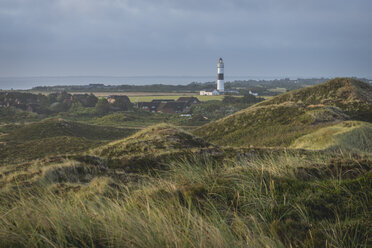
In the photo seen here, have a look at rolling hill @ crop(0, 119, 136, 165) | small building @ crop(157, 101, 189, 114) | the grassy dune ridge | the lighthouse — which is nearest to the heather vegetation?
the grassy dune ridge

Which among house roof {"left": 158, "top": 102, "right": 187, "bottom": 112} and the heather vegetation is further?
house roof {"left": 158, "top": 102, "right": 187, "bottom": 112}

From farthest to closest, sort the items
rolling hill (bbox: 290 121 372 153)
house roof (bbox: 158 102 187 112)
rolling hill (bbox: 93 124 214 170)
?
1. house roof (bbox: 158 102 187 112)
2. rolling hill (bbox: 290 121 372 153)
3. rolling hill (bbox: 93 124 214 170)

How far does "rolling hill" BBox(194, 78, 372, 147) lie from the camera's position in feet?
81.7

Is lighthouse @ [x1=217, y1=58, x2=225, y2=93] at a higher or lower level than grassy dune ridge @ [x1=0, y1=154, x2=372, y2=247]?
higher

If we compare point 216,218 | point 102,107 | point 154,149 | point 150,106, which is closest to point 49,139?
point 154,149

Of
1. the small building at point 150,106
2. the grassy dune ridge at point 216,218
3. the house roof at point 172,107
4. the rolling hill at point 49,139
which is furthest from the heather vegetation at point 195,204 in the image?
the small building at point 150,106

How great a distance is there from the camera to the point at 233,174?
5.58 meters

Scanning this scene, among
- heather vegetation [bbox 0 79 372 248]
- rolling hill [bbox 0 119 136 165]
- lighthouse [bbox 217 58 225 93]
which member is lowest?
rolling hill [bbox 0 119 136 165]

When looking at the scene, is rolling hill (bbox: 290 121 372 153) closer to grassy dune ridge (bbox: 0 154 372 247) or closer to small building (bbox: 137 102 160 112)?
grassy dune ridge (bbox: 0 154 372 247)

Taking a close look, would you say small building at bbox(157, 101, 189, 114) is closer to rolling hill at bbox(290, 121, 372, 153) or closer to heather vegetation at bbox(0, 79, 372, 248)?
rolling hill at bbox(290, 121, 372, 153)

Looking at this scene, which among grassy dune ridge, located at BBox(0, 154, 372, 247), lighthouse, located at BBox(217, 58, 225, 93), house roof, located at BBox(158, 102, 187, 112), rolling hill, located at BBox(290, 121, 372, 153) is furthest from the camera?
lighthouse, located at BBox(217, 58, 225, 93)

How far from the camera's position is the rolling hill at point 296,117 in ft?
81.7

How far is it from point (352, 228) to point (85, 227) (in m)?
3.15

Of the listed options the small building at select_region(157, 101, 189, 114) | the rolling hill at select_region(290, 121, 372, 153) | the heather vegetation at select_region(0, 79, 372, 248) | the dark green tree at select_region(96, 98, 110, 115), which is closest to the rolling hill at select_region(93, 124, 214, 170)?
the heather vegetation at select_region(0, 79, 372, 248)
